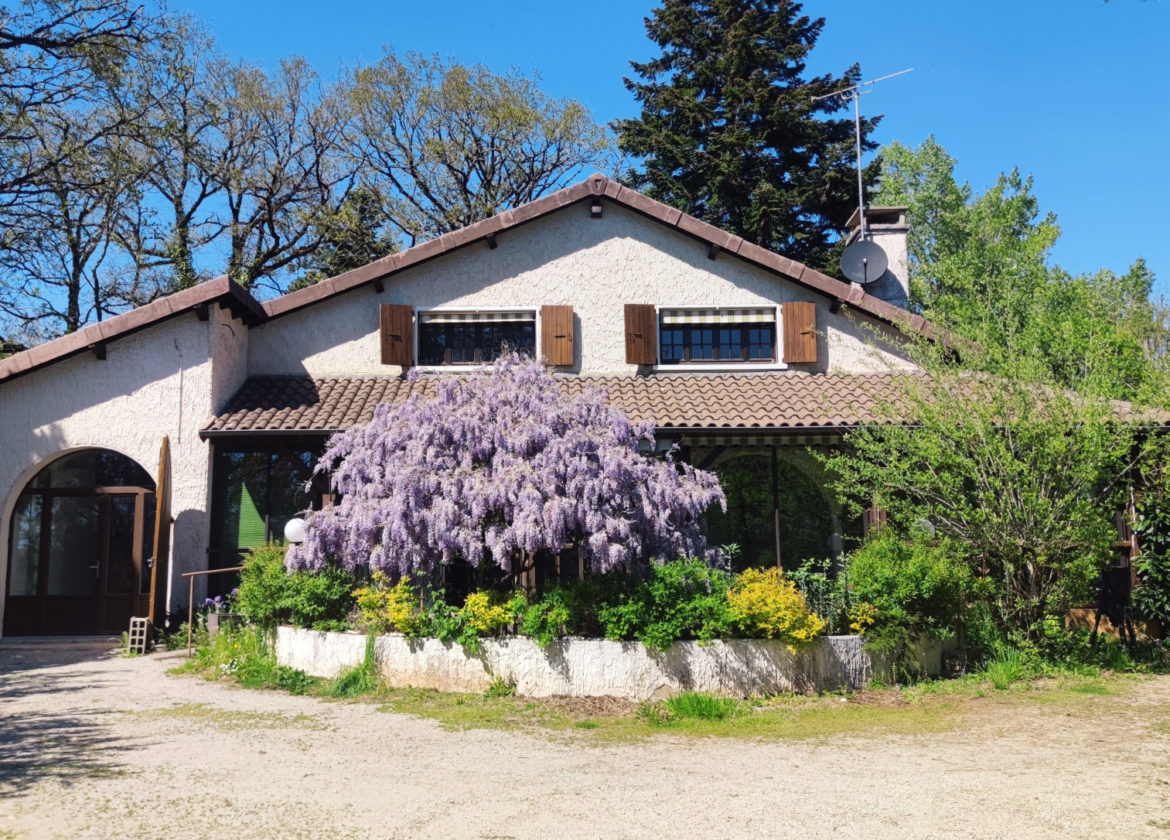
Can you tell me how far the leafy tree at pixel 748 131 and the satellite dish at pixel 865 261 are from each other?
11.0 metres

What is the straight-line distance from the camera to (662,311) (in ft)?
52.9

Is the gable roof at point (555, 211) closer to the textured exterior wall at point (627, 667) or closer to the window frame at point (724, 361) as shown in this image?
the window frame at point (724, 361)

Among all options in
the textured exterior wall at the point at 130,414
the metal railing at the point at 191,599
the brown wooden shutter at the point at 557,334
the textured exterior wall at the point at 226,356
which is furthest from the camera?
the brown wooden shutter at the point at 557,334

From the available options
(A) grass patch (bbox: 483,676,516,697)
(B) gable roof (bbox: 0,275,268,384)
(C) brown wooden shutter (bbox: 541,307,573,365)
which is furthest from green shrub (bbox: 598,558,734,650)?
(B) gable roof (bbox: 0,275,268,384)

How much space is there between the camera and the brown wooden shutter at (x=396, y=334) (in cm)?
1549

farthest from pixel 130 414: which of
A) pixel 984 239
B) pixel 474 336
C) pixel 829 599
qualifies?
pixel 984 239

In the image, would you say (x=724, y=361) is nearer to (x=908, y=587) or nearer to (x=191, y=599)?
(x=908, y=587)

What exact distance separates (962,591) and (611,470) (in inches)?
173

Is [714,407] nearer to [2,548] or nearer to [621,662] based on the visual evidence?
[621,662]

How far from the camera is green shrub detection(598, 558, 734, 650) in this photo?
9500 mm

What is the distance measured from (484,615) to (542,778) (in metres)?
3.21

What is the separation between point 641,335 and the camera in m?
15.8

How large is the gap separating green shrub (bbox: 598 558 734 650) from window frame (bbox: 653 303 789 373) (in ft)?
22.1

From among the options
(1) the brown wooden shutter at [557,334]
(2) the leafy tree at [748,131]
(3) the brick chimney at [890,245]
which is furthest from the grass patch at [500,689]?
(2) the leafy tree at [748,131]
